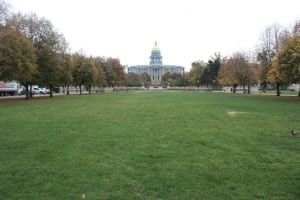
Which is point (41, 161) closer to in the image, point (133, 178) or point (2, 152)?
point (2, 152)

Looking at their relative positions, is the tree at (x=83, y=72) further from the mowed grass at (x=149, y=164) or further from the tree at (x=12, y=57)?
the mowed grass at (x=149, y=164)

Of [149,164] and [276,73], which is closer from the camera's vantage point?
[149,164]

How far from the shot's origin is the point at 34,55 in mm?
43719

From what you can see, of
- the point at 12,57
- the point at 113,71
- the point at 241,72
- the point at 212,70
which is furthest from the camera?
the point at 212,70

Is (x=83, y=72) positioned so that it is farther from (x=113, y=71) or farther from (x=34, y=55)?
(x=34, y=55)

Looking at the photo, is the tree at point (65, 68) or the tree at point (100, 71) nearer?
the tree at point (65, 68)

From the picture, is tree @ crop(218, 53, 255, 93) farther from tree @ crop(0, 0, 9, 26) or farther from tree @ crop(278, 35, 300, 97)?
tree @ crop(0, 0, 9, 26)

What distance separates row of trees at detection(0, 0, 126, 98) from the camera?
37.7 m

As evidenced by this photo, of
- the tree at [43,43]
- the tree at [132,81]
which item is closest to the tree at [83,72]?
the tree at [43,43]

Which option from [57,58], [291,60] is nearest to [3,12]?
[57,58]

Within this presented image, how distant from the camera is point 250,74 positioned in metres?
72.4

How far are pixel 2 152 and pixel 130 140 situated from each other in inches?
154

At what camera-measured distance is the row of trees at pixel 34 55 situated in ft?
124

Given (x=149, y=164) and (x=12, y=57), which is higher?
(x=12, y=57)
